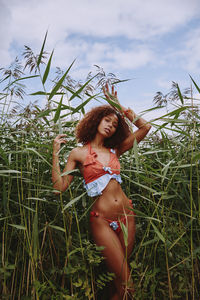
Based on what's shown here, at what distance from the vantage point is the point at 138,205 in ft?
7.57

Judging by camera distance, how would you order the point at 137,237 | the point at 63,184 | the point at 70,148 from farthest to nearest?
the point at 137,237, the point at 70,148, the point at 63,184

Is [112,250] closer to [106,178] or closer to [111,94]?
[106,178]

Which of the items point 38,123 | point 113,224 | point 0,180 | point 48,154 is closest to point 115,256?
point 113,224

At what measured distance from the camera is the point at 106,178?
1.92 m

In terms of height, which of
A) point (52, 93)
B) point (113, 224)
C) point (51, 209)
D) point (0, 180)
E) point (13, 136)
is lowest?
point (113, 224)

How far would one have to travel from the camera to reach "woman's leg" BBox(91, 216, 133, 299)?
71.4 inches

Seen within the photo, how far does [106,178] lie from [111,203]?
0.17 metres

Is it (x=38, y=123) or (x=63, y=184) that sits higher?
(x=38, y=123)

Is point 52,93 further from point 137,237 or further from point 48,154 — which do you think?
point 137,237

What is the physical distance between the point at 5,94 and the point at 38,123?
0.33 meters

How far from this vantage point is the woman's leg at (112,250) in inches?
71.4

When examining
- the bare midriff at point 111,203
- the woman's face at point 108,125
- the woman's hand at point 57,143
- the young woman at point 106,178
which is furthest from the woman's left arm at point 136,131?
the woman's hand at point 57,143

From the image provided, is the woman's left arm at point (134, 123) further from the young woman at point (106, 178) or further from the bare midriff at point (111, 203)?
the bare midriff at point (111, 203)

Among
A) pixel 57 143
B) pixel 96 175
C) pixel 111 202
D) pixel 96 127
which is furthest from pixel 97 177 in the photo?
pixel 96 127
